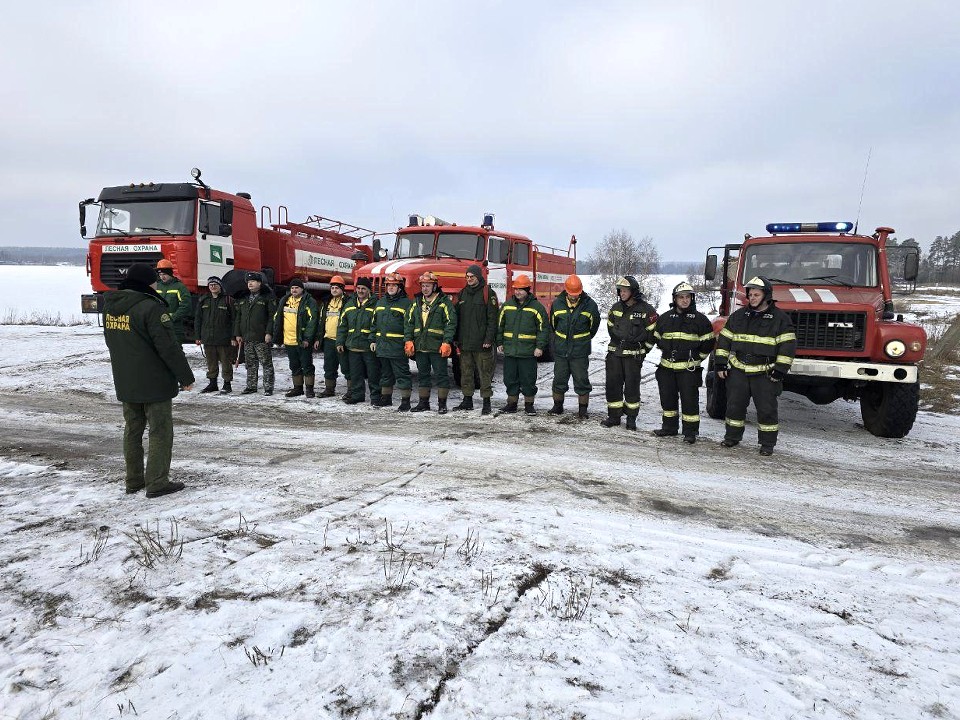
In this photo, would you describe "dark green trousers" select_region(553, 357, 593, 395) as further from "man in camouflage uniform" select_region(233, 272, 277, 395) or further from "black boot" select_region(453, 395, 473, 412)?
"man in camouflage uniform" select_region(233, 272, 277, 395)

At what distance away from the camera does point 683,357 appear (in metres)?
6.34

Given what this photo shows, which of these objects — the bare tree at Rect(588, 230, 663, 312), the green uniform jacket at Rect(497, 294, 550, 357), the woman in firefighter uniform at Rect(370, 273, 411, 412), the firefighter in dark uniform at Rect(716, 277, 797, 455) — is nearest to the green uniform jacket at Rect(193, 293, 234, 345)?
the woman in firefighter uniform at Rect(370, 273, 411, 412)

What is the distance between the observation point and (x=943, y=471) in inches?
212

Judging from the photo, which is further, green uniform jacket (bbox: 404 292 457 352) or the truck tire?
green uniform jacket (bbox: 404 292 457 352)

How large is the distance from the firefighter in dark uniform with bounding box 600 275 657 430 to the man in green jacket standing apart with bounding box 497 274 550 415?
944 millimetres

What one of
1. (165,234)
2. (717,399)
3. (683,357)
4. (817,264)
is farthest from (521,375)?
(165,234)

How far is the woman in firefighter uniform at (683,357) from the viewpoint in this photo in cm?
627

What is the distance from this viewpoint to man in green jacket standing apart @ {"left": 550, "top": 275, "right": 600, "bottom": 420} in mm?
7230

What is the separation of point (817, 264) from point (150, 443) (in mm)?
7940

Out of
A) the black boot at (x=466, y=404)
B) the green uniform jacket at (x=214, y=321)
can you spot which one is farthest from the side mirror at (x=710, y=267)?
the green uniform jacket at (x=214, y=321)

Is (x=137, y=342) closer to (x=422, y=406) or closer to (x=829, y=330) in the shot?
(x=422, y=406)

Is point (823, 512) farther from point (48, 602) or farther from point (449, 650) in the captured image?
point (48, 602)

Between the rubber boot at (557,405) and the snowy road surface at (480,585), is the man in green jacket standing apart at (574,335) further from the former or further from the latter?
the snowy road surface at (480,585)

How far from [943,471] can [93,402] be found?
1070cm
